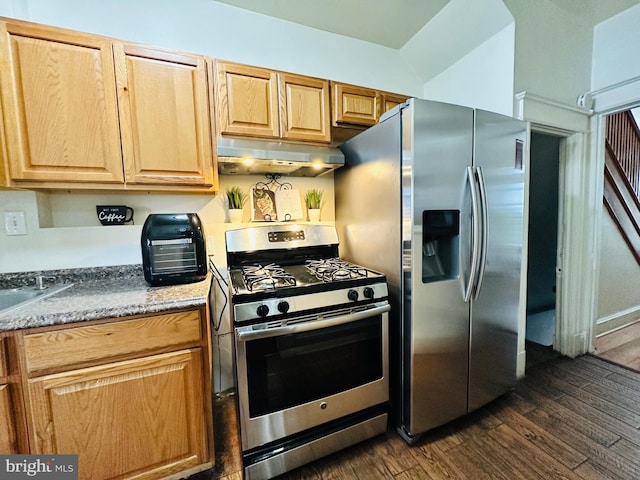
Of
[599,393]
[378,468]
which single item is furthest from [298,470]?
[599,393]

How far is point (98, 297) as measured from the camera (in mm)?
1237

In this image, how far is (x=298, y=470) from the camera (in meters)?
1.39

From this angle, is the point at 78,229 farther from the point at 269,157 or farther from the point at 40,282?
the point at 269,157

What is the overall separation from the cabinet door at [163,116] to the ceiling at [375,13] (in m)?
0.77

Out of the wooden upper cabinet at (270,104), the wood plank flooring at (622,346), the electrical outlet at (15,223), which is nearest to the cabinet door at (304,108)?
the wooden upper cabinet at (270,104)

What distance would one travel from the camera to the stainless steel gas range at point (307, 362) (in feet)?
4.07

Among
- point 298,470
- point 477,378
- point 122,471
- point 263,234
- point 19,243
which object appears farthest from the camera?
point 263,234

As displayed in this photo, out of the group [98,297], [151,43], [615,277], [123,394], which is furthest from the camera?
[615,277]

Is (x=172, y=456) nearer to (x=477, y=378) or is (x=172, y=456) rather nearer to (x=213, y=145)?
(x=213, y=145)

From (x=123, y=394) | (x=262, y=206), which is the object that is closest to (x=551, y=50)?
(x=262, y=206)

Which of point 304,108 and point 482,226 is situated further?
point 304,108

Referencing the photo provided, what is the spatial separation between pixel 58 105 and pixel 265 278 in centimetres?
132

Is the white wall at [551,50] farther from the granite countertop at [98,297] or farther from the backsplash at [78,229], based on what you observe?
the granite countertop at [98,297]

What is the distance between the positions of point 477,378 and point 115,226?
2.42 m
